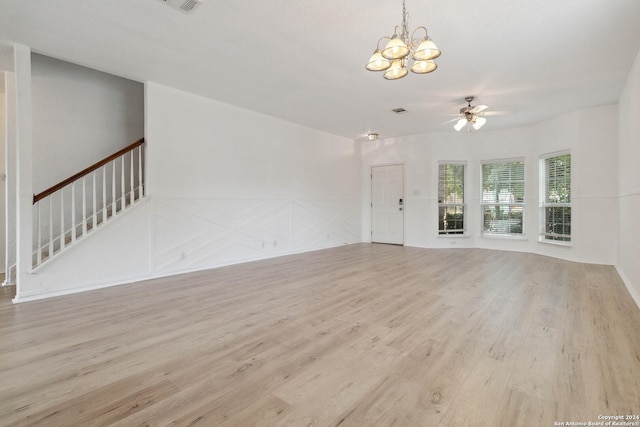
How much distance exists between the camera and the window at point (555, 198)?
5.88 meters

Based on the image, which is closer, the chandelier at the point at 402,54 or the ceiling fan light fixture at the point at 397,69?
the chandelier at the point at 402,54

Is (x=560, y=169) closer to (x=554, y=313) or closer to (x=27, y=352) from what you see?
(x=554, y=313)

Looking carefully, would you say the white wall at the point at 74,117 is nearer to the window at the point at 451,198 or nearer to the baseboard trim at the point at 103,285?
the baseboard trim at the point at 103,285

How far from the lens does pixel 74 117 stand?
4586 mm

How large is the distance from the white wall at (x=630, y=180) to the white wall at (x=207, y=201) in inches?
204

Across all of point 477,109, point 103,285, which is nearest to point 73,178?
point 103,285

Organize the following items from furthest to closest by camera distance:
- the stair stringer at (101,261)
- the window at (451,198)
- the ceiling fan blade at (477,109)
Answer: the window at (451,198)
the ceiling fan blade at (477,109)
the stair stringer at (101,261)

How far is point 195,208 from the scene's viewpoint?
4898mm

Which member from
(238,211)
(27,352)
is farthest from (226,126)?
(27,352)

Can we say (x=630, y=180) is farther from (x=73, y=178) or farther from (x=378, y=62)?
(x=73, y=178)

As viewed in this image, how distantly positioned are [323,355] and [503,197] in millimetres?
6652

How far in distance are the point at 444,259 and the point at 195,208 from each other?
182 inches

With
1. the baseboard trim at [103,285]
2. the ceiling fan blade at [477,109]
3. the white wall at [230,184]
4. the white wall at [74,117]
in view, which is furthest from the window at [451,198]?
the white wall at [74,117]

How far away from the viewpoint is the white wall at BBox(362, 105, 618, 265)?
5.24 meters
